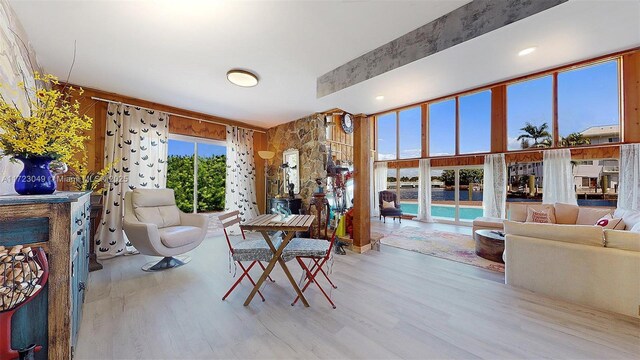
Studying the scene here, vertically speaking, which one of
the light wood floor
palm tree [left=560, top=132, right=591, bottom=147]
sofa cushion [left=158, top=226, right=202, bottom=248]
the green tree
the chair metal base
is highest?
palm tree [left=560, top=132, right=591, bottom=147]

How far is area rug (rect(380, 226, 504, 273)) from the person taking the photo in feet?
9.97

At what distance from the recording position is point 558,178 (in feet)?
15.1

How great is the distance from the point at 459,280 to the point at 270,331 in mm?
2140

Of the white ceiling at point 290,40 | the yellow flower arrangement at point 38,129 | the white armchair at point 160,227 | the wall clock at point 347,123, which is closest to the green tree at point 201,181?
the white armchair at point 160,227

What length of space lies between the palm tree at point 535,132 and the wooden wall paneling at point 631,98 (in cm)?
104

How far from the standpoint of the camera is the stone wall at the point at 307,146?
4.30 meters

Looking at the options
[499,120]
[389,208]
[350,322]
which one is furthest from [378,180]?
[350,322]

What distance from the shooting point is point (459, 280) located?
246cm

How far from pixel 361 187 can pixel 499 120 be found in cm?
472

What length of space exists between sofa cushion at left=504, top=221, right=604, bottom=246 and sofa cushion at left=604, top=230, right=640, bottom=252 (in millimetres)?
48

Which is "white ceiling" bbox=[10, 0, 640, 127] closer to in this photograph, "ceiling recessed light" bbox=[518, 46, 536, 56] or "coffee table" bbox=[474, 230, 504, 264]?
"ceiling recessed light" bbox=[518, 46, 536, 56]

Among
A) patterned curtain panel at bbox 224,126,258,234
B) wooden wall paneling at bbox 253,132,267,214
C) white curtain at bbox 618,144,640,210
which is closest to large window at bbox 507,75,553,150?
white curtain at bbox 618,144,640,210

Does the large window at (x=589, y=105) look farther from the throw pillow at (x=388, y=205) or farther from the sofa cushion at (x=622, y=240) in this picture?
the sofa cushion at (x=622, y=240)

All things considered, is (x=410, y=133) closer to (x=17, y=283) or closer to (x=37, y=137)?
(x=37, y=137)
